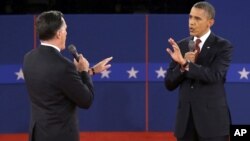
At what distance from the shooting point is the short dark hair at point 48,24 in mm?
2100

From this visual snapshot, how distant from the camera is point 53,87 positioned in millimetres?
2086

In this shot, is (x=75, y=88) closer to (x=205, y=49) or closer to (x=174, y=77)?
(x=174, y=77)

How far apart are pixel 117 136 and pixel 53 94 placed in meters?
2.70

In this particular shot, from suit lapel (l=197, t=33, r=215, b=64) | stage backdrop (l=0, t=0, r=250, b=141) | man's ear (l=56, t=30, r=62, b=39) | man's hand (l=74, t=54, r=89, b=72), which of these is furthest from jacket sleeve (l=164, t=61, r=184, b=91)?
stage backdrop (l=0, t=0, r=250, b=141)

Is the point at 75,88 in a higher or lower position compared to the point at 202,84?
higher

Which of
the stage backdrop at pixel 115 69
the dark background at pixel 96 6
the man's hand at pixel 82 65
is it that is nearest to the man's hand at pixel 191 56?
the man's hand at pixel 82 65

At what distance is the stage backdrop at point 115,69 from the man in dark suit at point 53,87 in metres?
2.56

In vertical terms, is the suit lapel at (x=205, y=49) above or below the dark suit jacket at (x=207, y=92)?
above

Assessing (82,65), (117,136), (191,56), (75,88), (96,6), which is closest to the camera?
(75,88)

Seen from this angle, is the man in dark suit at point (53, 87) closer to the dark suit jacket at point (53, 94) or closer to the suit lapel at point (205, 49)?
the dark suit jacket at point (53, 94)

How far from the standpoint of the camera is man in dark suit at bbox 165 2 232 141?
2525mm

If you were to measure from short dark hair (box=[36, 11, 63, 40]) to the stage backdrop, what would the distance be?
2588mm

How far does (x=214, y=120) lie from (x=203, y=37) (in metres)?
0.48

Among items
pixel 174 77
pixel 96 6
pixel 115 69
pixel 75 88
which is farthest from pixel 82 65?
pixel 96 6
